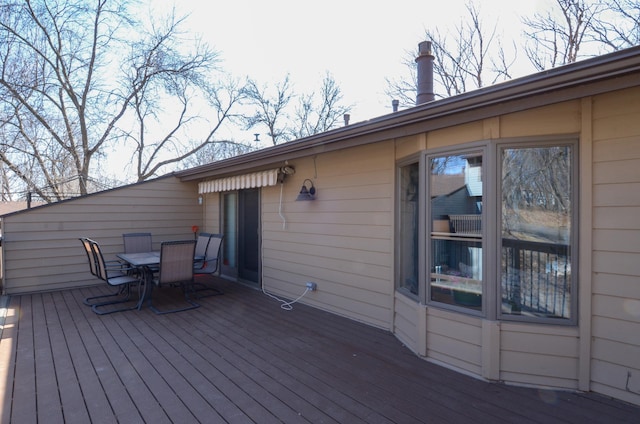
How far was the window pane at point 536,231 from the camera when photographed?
2479 mm

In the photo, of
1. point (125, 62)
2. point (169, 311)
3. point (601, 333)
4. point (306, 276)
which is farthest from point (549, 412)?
point (125, 62)

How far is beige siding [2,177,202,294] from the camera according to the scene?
5.37m

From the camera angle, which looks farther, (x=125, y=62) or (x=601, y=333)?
(x=125, y=62)

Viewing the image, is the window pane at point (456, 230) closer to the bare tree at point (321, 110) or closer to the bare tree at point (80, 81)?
the bare tree at point (80, 81)

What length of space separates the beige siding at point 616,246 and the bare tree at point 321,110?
12344mm

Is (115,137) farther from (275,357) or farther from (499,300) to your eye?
(499,300)

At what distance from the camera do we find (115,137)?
474 inches

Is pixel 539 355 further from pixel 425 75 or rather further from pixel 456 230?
pixel 425 75

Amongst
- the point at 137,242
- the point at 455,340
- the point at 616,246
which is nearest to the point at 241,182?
the point at 137,242

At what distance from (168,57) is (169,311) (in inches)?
417

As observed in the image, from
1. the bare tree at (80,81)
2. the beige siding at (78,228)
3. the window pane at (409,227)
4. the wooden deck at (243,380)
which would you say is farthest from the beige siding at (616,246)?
the bare tree at (80,81)

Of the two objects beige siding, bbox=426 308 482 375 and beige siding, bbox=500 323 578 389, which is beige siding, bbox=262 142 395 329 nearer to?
beige siding, bbox=426 308 482 375

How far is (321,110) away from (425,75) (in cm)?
1134

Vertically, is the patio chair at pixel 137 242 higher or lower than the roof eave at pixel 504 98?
lower
